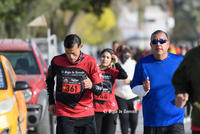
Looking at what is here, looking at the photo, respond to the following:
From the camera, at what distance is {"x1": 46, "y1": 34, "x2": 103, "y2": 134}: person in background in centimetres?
497

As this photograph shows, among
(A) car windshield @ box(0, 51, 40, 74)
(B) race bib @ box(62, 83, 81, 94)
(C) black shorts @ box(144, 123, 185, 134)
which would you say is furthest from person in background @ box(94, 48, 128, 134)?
(A) car windshield @ box(0, 51, 40, 74)

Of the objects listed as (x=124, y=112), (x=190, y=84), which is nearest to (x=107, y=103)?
(x=124, y=112)

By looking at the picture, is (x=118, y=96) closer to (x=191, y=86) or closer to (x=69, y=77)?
(x=69, y=77)

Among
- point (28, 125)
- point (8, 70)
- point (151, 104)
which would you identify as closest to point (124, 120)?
point (28, 125)

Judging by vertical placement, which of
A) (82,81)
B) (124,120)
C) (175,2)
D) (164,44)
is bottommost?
(124,120)

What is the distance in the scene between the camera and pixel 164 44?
16.1 feet

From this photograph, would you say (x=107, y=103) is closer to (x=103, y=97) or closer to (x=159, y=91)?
(x=103, y=97)

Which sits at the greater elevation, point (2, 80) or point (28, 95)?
point (2, 80)

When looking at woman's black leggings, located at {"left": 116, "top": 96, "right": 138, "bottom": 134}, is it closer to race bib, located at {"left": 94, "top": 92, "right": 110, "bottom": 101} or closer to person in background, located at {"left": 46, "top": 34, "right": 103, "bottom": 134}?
race bib, located at {"left": 94, "top": 92, "right": 110, "bottom": 101}

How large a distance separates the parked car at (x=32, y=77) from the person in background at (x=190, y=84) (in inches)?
173

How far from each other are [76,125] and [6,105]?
1.10m

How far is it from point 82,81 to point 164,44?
42.9 inches

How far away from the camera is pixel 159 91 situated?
4.80m

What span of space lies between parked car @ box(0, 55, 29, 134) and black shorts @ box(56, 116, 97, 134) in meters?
0.71
